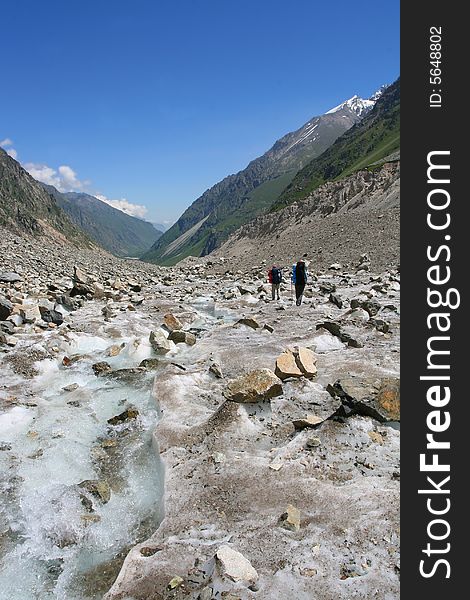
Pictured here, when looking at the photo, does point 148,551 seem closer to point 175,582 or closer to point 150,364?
point 175,582

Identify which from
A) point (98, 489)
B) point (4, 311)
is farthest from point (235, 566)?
point (4, 311)

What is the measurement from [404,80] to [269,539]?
6.62m

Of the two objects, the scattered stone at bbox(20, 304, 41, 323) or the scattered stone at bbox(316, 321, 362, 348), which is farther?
the scattered stone at bbox(20, 304, 41, 323)

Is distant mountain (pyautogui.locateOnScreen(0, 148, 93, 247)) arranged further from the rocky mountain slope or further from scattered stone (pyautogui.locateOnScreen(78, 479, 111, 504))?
A: scattered stone (pyautogui.locateOnScreen(78, 479, 111, 504))

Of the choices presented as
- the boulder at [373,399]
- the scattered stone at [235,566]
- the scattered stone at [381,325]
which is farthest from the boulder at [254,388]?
the scattered stone at [381,325]

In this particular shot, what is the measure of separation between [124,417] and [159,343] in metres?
5.56

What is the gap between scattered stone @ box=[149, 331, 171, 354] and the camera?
1571 centimetres

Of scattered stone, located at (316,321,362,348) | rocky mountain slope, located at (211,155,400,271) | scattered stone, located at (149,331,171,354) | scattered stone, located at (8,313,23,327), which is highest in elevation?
rocky mountain slope, located at (211,155,400,271)

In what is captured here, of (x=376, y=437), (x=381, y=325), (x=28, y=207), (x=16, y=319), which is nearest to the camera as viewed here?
(x=376, y=437)

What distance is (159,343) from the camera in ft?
52.0

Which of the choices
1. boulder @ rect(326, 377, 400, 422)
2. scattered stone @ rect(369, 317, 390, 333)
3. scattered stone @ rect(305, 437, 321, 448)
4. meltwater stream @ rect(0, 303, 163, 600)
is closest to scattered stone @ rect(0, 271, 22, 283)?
meltwater stream @ rect(0, 303, 163, 600)

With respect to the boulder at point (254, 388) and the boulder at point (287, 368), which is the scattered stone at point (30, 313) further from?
the boulder at point (287, 368)

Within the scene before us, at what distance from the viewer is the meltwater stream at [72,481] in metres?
5.93

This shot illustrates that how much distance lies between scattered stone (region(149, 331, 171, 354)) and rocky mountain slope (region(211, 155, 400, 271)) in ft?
90.3
